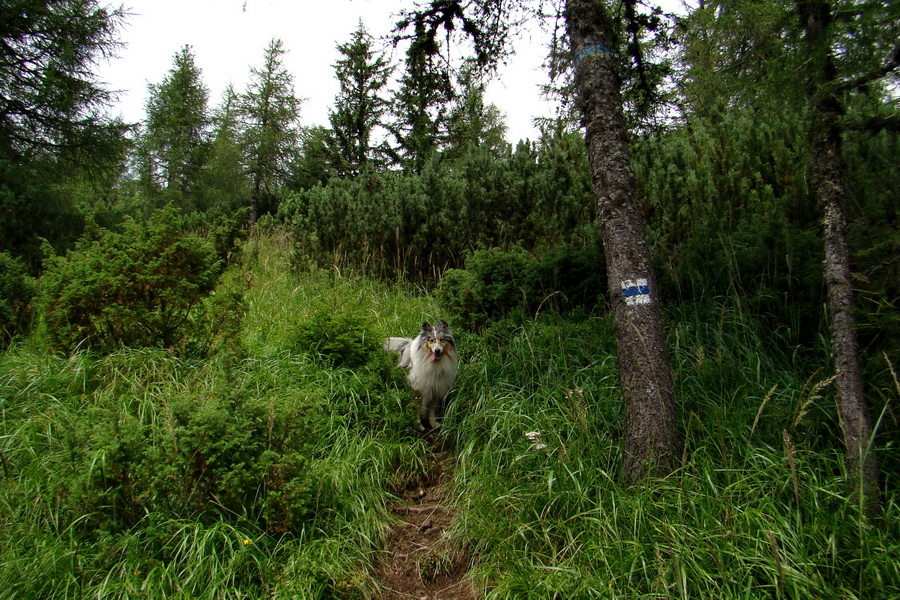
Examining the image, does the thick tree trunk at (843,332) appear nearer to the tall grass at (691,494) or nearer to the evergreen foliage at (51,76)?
the tall grass at (691,494)

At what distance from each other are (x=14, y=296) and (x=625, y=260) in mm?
6332

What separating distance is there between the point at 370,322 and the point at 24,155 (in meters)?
8.28

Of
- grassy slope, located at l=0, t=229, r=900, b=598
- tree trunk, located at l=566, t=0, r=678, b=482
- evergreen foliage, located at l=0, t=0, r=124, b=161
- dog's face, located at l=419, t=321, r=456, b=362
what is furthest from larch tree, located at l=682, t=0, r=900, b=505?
evergreen foliage, located at l=0, t=0, r=124, b=161

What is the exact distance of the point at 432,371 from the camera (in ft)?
15.0

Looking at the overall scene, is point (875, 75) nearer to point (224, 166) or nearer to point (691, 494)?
point (691, 494)

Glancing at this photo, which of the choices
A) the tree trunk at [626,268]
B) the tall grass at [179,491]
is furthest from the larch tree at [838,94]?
the tall grass at [179,491]

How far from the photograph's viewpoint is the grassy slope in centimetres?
211

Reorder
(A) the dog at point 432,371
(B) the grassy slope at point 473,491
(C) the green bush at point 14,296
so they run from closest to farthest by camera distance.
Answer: (B) the grassy slope at point 473,491, (A) the dog at point 432,371, (C) the green bush at point 14,296

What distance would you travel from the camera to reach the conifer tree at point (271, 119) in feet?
72.7

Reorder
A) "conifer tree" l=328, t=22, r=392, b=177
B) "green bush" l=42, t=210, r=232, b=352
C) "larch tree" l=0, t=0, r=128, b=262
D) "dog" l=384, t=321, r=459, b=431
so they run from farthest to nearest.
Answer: "conifer tree" l=328, t=22, r=392, b=177 → "larch tree" l=0, t=0, r=128, b=262 → "dog" l=384, t=321, r=459, b=431 → "green bush" l=42, t=210, r=232, b=352

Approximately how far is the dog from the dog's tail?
0.72 feet

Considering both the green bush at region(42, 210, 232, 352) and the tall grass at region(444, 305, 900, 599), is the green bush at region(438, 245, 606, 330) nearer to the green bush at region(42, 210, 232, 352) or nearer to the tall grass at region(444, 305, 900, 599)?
the tall grass at region(444, 305, 900, 599)

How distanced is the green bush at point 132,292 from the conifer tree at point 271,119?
19.1m

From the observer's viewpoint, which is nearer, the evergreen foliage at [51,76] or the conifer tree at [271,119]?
the evergreen foliage at [51,76]
